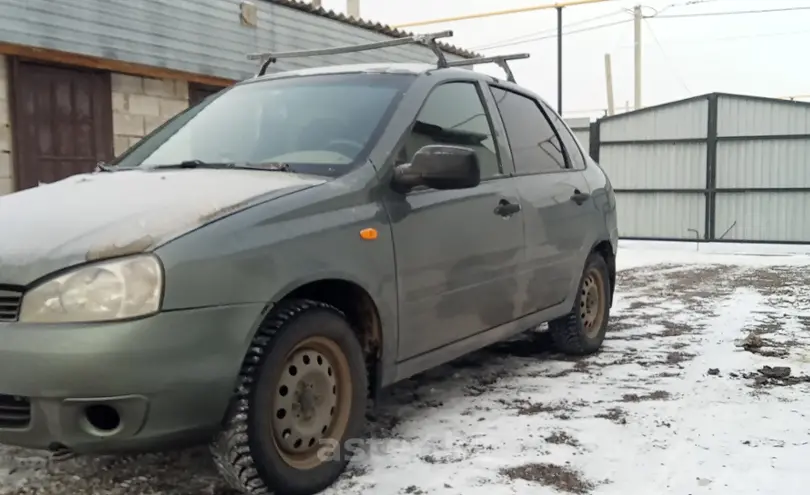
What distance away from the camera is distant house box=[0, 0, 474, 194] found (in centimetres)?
807

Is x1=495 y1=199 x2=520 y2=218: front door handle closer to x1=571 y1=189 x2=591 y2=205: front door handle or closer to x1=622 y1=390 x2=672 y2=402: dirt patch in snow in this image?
x1=571 y1=189 x2=591 y2=205: front door handle

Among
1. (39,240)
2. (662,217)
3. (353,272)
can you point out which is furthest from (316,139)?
(662,217)

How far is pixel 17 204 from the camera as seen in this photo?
315cm

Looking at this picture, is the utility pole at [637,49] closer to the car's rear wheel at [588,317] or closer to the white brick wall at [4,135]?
the white brick wall at [4,135]

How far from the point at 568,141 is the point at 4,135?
18.7 feet

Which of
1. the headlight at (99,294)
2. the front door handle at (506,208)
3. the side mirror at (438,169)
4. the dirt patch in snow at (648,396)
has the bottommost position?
the dirt patch in snow at (648,396)

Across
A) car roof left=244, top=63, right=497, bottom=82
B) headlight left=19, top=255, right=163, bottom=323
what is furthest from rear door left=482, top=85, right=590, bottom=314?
headlight left=19, top=255, right=163, bottom=323

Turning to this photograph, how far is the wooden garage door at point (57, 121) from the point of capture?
8.26 m

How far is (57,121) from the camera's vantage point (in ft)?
28.6

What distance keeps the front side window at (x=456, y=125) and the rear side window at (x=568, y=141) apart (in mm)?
1049

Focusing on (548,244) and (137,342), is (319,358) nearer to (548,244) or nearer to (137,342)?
(137,342)

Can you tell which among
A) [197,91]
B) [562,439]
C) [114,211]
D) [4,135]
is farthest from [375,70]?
[197,91]

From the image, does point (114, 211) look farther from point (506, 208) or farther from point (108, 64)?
point (108, 64)

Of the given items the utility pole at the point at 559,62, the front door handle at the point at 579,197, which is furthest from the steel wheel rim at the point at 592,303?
the utility pole at the point at 559,62
